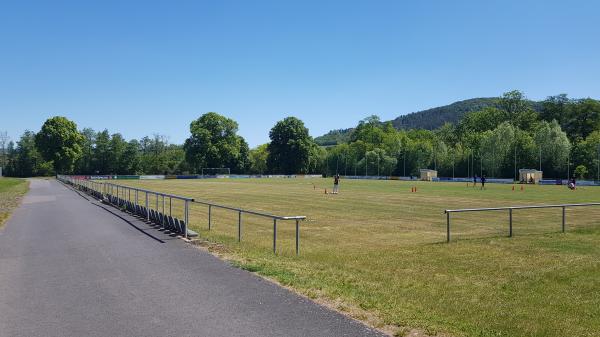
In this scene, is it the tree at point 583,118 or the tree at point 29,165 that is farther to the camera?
the tree at point 29,165

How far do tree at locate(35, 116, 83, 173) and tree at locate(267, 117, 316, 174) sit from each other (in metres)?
51.2

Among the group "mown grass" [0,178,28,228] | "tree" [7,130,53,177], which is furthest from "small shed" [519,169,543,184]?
"tree" [7,130,53,177]

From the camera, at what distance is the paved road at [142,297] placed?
6.13 meters

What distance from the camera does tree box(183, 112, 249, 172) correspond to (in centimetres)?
12519

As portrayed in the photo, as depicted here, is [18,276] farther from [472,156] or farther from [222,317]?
[472,156]

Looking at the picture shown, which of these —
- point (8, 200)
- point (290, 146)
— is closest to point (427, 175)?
point (290, 146)

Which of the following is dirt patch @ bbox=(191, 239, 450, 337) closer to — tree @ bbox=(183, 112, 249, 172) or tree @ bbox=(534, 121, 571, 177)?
tree @ bbox=(534, 121, 571, 177)

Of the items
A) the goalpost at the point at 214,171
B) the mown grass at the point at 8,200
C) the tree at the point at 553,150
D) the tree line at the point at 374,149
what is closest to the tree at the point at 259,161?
the tree line at the point at 374,149

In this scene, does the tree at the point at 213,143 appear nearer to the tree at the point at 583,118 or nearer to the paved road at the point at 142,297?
the tree at the point at 583,118

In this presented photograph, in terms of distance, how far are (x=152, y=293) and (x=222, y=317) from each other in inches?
73.4

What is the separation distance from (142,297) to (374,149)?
129 m

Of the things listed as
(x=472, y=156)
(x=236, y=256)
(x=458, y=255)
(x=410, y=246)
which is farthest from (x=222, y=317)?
(x=472, y=156)

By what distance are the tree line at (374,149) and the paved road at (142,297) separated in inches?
3358

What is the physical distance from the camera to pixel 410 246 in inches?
543
